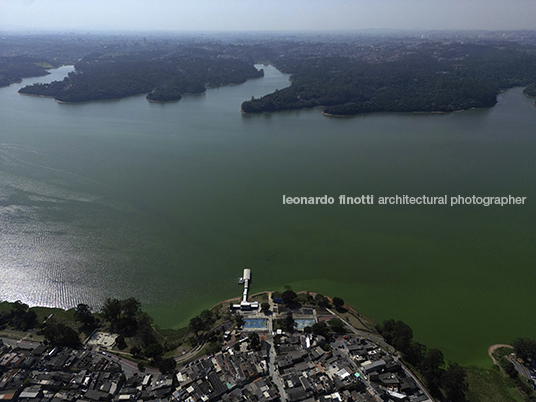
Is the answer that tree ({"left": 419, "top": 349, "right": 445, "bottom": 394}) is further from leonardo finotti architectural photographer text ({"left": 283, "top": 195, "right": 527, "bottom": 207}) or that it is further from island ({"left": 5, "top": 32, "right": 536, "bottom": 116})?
island ({"left": 5, "top": 32, "right": 536, "bottom": 116})

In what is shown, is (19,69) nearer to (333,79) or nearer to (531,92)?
(333,79)

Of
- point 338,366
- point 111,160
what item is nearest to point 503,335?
point 338,366

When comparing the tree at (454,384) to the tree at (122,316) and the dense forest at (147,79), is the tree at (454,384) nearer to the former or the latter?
the tree at (122,316)

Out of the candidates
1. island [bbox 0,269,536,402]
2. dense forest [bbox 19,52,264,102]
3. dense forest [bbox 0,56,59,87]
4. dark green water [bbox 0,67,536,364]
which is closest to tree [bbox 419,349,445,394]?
island [bbox 0,269,536,402]

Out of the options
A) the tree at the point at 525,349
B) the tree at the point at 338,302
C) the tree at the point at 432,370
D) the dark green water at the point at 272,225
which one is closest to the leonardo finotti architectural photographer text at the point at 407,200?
the dark green water at the point at 272,225

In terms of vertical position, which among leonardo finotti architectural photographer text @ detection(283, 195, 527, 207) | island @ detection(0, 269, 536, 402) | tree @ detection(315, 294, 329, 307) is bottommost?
island @ detection(0, 269, 536, 402)

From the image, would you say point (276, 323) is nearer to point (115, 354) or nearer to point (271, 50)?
point (115, 354)
